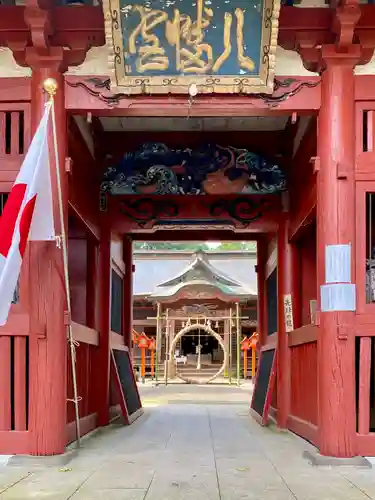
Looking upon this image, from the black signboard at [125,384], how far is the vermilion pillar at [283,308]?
2043 millimetres

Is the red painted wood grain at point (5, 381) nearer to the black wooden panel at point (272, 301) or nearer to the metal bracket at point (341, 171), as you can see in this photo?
the metal bracket at point (341, 171)

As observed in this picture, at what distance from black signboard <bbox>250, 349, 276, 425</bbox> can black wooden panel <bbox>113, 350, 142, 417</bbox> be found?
1758 mm

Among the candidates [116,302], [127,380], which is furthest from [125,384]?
[116,302]

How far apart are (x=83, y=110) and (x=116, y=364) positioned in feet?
14.0

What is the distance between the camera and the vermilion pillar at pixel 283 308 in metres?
8.59

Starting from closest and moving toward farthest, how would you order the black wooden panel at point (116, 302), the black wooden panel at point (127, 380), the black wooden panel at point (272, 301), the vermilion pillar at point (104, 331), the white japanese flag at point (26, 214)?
the white japanese flag at point (26, 214)
the vermilion pillar at point (104, 331)
the black wooden panel at point (127, 380)
the black wooden panel at point (272, 301)
the black wooden panel at point (116, 302)

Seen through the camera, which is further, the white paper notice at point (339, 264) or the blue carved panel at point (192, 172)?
the blue carved panel at point (192, 172)

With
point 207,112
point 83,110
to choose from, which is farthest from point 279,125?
point 83,110

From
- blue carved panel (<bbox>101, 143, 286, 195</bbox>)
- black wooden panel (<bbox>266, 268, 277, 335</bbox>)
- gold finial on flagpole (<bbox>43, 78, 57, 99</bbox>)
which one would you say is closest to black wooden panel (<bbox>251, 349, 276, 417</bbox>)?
black wooden panel (<bbox>266, 268, 277, 335</bbox>)

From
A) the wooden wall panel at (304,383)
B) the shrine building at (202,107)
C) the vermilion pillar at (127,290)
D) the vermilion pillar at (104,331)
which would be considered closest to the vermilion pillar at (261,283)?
Result: the vermilion pillar at (127,290)

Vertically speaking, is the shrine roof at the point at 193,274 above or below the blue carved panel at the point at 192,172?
below

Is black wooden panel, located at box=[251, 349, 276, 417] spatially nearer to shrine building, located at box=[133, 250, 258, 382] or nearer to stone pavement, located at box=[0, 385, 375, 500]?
stone pavement, located at box=[0, 385, 375, 500]

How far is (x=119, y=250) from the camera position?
1055 cm

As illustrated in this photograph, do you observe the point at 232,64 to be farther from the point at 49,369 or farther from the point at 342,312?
the point at 49,369
